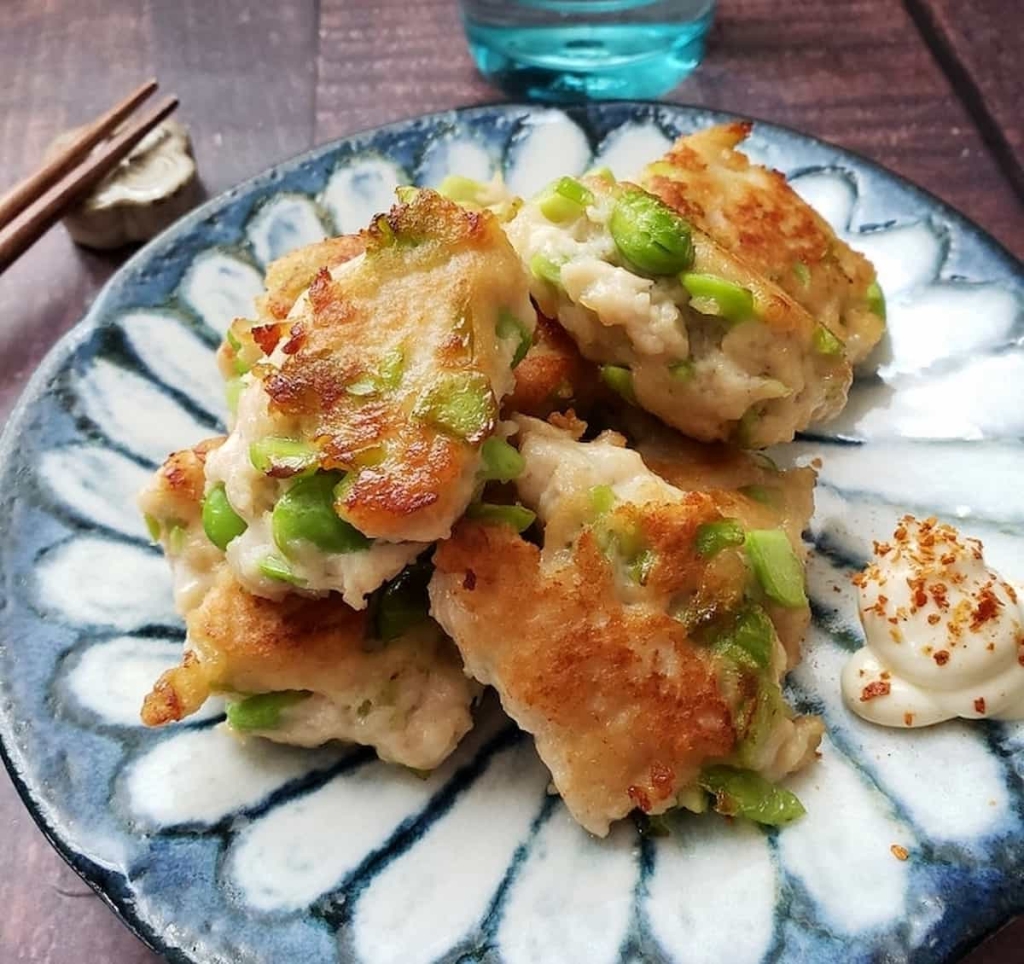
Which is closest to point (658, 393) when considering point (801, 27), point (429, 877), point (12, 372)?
point (429, 877)

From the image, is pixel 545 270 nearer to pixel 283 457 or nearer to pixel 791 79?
pixel 283 457

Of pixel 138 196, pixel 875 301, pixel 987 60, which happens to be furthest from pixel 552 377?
pixel 987 60

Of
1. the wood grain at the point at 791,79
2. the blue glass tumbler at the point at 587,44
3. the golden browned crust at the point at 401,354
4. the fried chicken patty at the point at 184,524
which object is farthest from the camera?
the wood grain at the point at 791,79

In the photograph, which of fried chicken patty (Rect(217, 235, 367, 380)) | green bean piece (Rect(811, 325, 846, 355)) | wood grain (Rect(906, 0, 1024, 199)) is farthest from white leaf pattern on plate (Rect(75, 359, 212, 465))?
wood grain (Rect(906, 0, 1024, 199))

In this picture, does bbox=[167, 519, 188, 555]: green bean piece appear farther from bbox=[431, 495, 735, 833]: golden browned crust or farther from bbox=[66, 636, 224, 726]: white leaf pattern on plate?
bbox=[431, 495, 735, 833]: golden browned crust

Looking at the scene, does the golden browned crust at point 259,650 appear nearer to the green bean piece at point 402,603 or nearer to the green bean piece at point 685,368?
the green bean piece at point 402,603

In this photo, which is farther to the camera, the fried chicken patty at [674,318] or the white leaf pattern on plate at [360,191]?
the white leaf pattern on plate at [360,191]

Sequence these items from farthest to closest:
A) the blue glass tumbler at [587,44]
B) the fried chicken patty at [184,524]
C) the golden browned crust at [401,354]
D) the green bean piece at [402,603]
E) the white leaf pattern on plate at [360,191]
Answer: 1. the blue glass tumbler at [587,44]
2. the white leaf pattern on plate at [360,191]
3. the fried chicken patty at [184,524]
4. the green bean piece at [402,603]
5. the golden browned crust at [401,354]

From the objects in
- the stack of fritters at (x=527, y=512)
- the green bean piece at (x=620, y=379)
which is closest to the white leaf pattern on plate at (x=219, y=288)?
the stack of fritters at (x=527, y=512)

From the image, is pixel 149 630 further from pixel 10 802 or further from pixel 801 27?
pixel 801 27
